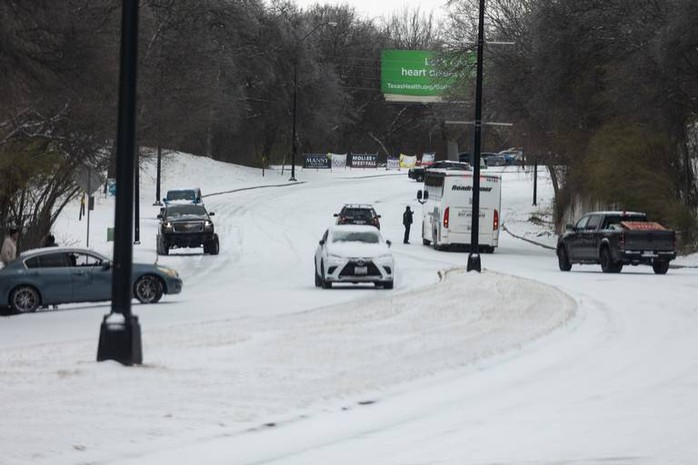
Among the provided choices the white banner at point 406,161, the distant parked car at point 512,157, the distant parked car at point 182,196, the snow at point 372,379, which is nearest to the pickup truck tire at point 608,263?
the snow at point 372,379

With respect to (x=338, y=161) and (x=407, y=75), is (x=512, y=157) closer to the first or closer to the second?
(x=338, y=161)

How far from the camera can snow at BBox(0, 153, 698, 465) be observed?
34.0 feet

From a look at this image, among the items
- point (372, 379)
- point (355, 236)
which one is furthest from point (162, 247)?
point (372, 379)

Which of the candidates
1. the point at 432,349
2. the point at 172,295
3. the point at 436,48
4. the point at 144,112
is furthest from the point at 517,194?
the point at 432,349

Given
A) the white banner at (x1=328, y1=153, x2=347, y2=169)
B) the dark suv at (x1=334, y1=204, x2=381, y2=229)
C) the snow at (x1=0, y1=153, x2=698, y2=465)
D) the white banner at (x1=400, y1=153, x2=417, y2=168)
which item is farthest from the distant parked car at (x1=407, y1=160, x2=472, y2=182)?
the snow at (x1=0, y1=153, x2=698, y2=465)

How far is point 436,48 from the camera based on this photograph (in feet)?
266

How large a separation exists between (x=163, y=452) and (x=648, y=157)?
4659 centimetres

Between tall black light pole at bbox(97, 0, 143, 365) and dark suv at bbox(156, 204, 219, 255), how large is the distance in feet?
113

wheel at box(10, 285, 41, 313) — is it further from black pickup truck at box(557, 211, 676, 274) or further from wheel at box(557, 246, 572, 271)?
wheel at box(557, 246, 572, 271)

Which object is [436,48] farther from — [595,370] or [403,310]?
[595,370]

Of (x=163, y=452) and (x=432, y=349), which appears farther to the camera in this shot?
(x=432, y=349)

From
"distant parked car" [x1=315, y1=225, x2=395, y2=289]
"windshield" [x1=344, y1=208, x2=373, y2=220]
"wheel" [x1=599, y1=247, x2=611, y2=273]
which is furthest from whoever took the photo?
"windshield" [x1=344, y1=208, x2=373, y2=220]

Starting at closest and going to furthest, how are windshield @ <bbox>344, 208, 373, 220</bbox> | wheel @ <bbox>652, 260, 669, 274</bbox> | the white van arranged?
wheel @ <bbox>652, 260, 669, 274</bbox>, the white van, windshield @ <bbox>344, 208, 373, 220</bbox>

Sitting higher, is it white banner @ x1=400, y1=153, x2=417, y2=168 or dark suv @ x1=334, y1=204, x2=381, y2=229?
white banner @ x1=400, y1=153, x2=417, y2=168
